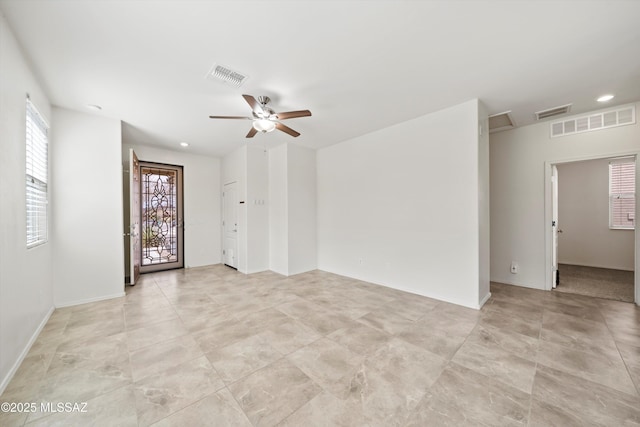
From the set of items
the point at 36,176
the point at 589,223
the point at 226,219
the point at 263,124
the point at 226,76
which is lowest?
the point at 589,223

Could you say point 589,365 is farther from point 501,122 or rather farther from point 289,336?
point 501,122

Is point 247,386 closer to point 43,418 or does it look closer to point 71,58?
point 43,418

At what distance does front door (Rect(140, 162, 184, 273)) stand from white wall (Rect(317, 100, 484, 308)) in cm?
370

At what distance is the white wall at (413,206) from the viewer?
10.7 feet

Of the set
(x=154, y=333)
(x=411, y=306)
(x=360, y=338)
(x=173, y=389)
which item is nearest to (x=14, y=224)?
(x=154, y=333)

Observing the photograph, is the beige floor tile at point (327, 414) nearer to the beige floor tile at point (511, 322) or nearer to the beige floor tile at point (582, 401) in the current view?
the beige floor tile at point (582, 401)

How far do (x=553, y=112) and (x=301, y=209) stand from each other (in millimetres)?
4512

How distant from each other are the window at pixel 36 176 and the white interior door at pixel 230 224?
2.99 meters

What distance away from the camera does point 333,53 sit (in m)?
2.23

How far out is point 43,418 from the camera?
154 centimetres

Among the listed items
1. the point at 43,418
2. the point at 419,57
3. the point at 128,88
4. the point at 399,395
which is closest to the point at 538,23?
the point at 419,57

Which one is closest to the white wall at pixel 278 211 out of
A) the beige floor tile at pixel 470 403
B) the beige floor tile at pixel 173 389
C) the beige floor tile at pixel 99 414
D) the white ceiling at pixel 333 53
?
the white ceiling at pixel 333 53

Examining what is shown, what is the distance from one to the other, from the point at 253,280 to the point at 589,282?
623 cm

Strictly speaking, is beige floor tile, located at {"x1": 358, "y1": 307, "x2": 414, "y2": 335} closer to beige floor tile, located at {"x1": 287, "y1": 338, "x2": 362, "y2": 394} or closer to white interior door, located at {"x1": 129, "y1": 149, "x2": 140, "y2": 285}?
beige floor tile, located at {"x1": 287, "y1": 338, "x2": 362, "y2": 394}
